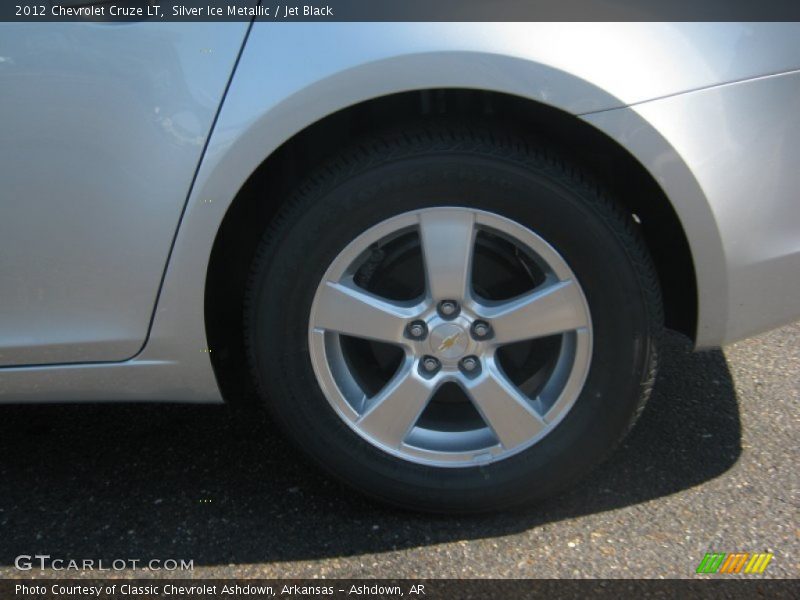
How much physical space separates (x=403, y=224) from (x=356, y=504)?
2.40ft

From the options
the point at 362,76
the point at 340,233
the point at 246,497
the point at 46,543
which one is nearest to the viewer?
the point at 362,76

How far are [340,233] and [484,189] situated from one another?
31cm

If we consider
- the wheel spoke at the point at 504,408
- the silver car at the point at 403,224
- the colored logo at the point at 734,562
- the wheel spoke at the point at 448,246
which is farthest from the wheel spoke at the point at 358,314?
the colored logo at the point at 734,562

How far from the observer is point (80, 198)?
6.23 ft

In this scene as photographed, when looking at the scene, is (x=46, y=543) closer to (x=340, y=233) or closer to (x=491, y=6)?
(x=340, y=233)

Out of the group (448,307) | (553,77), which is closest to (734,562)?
(448,307)

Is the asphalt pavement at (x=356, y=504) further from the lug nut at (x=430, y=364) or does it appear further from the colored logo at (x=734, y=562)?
the lug nut at (x=430, y=364)

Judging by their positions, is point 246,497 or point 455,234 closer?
point 455,234

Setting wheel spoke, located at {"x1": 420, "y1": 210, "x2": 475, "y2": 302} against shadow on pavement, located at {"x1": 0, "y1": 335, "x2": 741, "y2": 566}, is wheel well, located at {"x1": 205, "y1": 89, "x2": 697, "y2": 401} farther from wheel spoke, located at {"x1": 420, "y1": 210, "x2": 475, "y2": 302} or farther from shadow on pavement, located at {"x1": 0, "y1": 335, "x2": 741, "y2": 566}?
shadow on pavement, located at {"x1": 0, "y1": 335, "x2": 741, "y2": 566}

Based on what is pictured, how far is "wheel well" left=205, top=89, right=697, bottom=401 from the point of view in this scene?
6.50 feet

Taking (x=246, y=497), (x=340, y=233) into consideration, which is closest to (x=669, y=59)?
(x=340, y=233)

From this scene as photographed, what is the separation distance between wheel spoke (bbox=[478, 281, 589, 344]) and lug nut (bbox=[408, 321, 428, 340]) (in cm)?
13

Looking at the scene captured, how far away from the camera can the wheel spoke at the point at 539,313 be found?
198 centimetres

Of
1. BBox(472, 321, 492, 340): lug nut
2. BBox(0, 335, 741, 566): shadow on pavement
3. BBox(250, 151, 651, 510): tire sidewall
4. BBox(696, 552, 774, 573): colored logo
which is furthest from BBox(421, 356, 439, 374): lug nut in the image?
BBox(696, 552, 774, 573): colored logo
